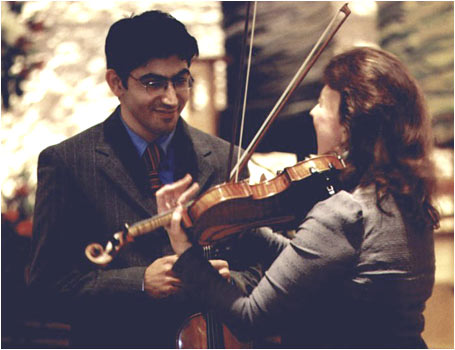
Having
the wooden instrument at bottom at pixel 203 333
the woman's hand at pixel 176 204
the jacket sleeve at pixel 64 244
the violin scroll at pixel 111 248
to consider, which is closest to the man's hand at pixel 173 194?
the woman's hand at pixel 176 204

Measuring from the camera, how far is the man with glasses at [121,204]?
6.21ft

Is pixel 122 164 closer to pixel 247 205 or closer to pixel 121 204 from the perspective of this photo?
pixel 121 204

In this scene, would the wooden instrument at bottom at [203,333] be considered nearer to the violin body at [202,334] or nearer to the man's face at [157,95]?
the violin body at [202,334]

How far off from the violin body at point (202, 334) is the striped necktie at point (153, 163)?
0.40 m

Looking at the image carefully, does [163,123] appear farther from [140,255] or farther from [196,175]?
[140,255]

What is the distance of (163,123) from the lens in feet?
6.43

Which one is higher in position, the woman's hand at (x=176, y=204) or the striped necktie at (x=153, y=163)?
the striped necktie at (x=153, y=163)

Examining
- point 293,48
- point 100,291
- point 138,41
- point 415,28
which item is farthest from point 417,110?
point 415,28

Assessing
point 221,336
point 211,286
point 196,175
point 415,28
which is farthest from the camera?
point 415,28

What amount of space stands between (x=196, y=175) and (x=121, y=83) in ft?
1.19

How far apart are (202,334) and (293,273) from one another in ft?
1.26

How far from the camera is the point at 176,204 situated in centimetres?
176

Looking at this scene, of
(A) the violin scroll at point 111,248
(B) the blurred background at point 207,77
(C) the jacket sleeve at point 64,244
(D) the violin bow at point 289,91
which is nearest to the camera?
(A) the violin scroll at point 111,248

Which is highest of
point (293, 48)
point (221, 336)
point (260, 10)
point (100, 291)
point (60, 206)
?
point (260, 10)
